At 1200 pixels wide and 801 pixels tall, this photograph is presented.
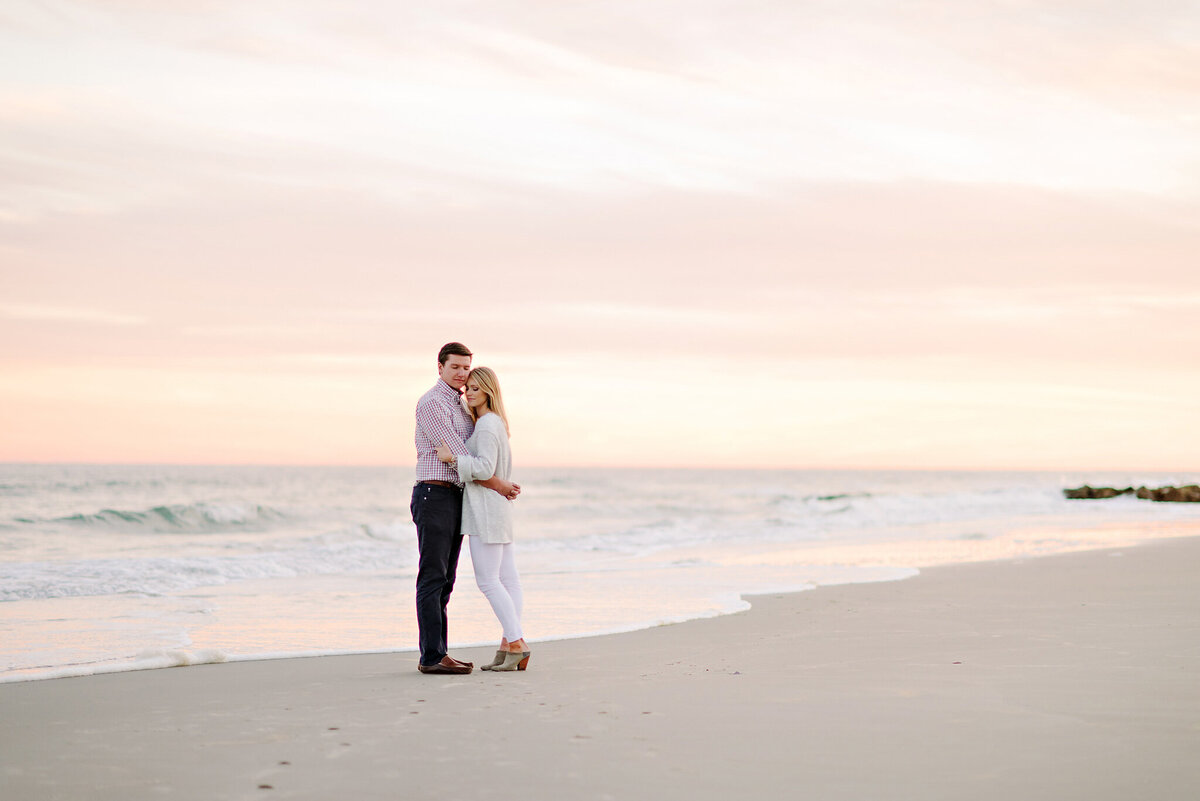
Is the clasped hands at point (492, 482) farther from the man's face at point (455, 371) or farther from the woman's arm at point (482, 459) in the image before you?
the man's face at point (455, 371)

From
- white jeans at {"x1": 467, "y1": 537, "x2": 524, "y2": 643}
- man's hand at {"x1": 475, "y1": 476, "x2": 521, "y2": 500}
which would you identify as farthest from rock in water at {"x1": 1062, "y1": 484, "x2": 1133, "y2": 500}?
man's hand at {"x1": 475, "y1": 476, "x2": 521, "y2": 500}

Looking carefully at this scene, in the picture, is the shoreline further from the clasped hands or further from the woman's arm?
the woman's arm

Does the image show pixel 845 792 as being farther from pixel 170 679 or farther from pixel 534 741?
pixel 170 679

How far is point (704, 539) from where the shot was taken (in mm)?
21797

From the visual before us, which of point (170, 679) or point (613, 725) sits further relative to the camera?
point (170, 679)

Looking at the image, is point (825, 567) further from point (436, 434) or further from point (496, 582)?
point (436, 434)

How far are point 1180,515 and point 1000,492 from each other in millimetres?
19417

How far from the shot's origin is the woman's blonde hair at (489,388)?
6.35 m

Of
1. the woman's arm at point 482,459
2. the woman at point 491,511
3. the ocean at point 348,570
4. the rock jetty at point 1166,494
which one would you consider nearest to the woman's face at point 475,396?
the woman at point 491,511

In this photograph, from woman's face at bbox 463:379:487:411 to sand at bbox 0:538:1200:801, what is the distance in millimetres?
1662

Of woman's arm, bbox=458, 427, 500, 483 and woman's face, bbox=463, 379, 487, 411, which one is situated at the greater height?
woman's face, bbox=463, 379, 487, 411

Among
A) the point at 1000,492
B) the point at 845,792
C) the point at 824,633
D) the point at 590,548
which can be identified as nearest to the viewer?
the point at 845,792

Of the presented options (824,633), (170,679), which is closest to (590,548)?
(824,633)

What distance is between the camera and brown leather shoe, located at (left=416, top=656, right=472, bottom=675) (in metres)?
6.07
